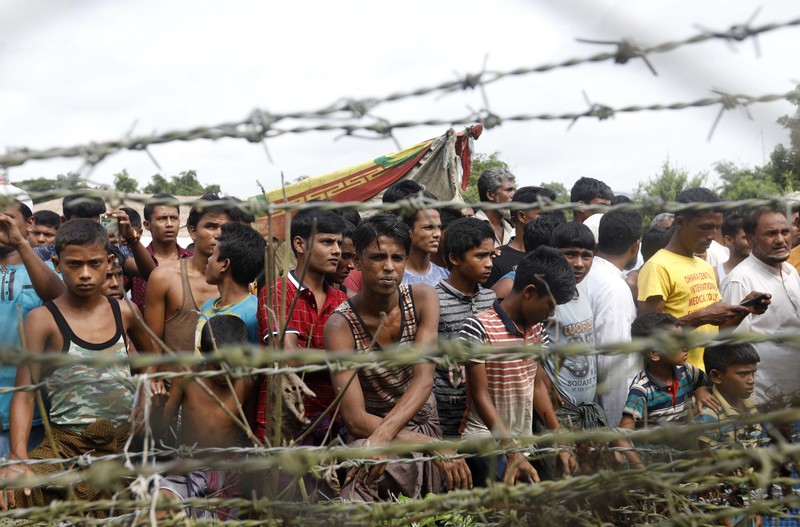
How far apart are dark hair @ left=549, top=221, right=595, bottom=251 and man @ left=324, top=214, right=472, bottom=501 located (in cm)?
111

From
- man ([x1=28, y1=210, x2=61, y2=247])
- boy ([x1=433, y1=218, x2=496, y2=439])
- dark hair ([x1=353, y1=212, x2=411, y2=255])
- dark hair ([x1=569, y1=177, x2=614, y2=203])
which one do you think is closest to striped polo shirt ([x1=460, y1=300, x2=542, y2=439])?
boy ([x1=433, y1=218, x2=496, y2=439])

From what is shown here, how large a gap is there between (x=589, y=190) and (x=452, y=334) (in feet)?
7.36

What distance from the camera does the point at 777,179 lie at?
232 cm

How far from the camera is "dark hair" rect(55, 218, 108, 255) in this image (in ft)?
10.7

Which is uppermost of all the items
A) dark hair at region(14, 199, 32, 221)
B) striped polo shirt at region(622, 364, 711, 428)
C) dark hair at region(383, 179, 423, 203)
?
dark hair at region(14, 199, 32, 221)

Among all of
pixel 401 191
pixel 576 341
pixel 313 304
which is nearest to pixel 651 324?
pixel 576 341

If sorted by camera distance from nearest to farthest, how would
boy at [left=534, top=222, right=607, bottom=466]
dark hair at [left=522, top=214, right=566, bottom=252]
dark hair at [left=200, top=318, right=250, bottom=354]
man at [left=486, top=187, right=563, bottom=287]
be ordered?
dark hair at [left=200, top=318, right=250, bottom=354]
boy at [left=534, top=222, right=607, bottom=466]
dark hair at [left=522, top=214, right=566, bottom=252]
man at [left=486, top=187, right=563, bottom=287]

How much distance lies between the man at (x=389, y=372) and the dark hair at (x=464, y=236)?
0.49 metres

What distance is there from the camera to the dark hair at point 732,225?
5387 mm

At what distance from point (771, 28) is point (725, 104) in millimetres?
181

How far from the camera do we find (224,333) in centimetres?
314

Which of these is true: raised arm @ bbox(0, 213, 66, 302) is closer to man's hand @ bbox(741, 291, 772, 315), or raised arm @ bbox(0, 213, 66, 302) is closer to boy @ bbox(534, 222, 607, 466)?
boy @ bbox(534, 222, 607, 466)

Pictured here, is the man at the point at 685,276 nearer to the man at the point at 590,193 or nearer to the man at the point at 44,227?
the man at the point at 590,193

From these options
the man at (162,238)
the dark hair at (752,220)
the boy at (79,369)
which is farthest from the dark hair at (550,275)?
the man at (162,238)
